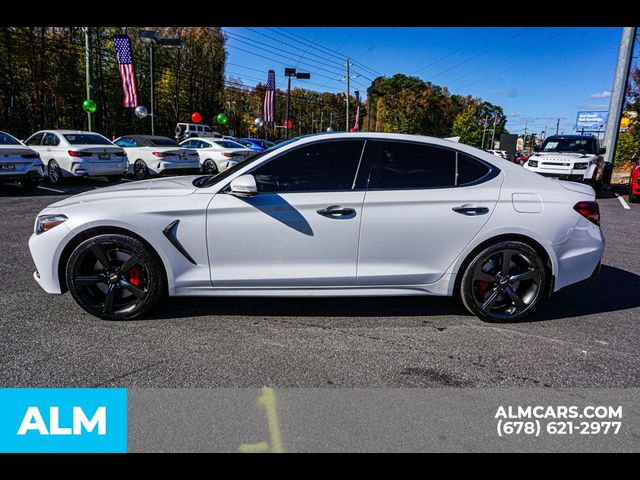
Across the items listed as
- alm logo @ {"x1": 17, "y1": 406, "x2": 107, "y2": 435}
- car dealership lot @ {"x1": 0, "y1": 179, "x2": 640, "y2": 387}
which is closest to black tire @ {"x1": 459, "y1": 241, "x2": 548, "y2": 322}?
car dealership lot @ {"x1": 0, "y1": 179, "x2": 640, "y2": 387}

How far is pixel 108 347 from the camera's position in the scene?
10.6ft

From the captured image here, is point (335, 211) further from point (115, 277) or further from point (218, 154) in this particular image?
point (218, 154)

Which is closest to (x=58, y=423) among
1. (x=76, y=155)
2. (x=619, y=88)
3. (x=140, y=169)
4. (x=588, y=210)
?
(x=588, y=210)

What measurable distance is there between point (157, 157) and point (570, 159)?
1286cm

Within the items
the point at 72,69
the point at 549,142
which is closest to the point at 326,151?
the point at 549,142

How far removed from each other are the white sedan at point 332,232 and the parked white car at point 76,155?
960cm

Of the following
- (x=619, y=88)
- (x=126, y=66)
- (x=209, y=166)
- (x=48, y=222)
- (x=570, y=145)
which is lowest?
(x=48, y=222)

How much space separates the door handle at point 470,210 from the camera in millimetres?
3641

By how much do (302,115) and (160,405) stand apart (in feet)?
339

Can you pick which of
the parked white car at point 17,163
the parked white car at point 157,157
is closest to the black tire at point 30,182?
the parked white car at point 17,163

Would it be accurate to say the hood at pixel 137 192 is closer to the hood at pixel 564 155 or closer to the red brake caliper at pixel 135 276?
the red brake caliper at pixel 135 276

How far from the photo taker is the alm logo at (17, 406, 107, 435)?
2.40 m

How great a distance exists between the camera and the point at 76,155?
12.0 metres
